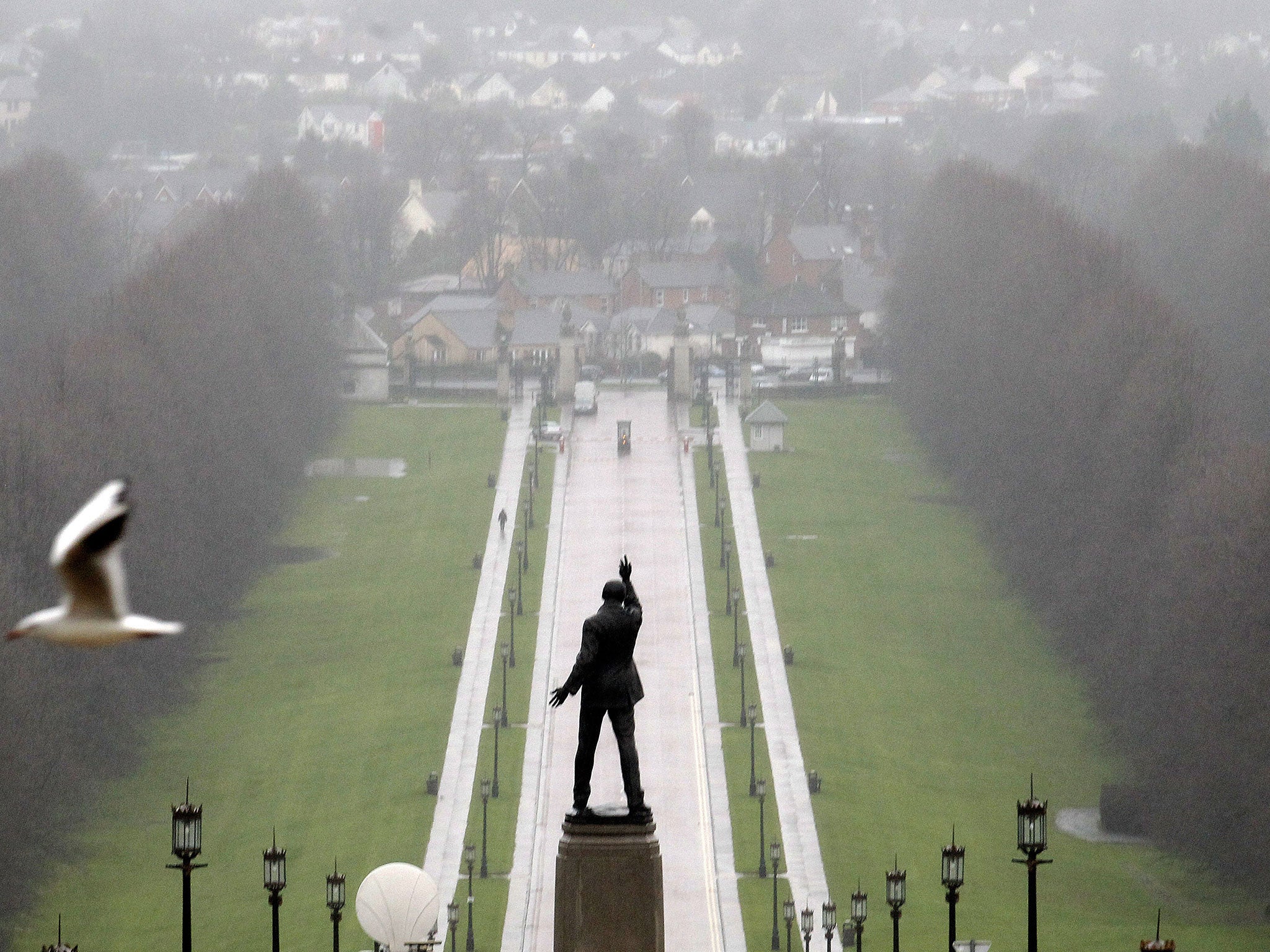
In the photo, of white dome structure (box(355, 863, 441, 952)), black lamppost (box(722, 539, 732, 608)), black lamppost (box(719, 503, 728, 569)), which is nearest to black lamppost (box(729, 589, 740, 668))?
black lamppost (box(722, 539, 732, 608))

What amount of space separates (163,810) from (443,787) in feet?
22.6

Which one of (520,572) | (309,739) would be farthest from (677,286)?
(309,739)

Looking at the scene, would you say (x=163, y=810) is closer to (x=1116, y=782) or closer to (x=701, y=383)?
(x=1116, y=782)

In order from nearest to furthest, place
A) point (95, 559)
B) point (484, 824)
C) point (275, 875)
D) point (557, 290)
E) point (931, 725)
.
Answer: point (95, 559)
point (275, 875)
point (484, 824)
point (931, 725)
point (557, 290)

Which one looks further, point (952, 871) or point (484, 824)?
point (484, 824)

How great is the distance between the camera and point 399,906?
47.1 m

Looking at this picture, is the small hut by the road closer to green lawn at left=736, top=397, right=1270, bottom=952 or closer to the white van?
green lawn at left=736, top=397, right=1270, bottom=952

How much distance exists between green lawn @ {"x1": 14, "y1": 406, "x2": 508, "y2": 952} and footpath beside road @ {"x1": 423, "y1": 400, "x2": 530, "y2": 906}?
432 millimetres

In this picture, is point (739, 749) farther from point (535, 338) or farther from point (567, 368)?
point (535, 338)

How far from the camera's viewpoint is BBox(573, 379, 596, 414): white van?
13112cm

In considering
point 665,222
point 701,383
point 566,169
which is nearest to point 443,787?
point 701,383

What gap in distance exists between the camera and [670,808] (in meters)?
71.9

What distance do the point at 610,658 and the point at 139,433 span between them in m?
55.2

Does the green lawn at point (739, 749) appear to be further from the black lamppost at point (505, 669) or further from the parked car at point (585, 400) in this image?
the parked car at point (585, 400)
